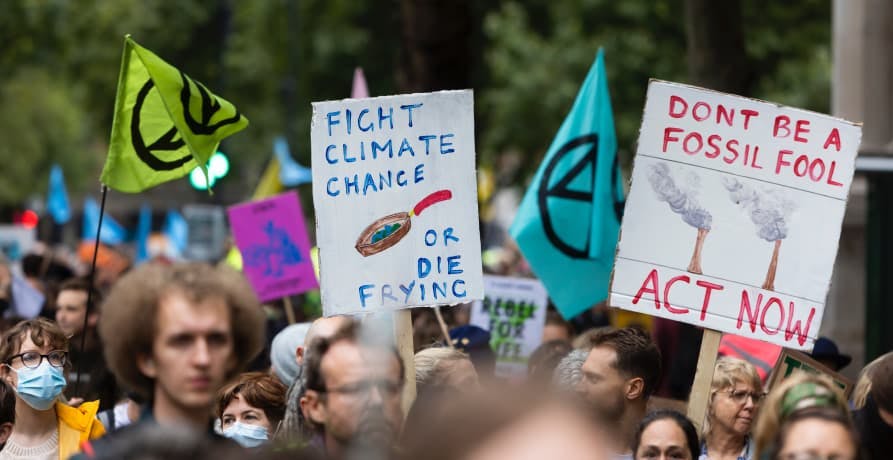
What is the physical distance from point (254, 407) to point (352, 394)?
221cm

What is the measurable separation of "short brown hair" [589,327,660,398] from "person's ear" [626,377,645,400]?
0.01m

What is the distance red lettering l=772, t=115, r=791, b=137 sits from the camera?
20.0ft

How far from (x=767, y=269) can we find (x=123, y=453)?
3.25 metres

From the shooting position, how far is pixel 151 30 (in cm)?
3391

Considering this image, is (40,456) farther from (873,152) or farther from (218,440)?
(873,152)

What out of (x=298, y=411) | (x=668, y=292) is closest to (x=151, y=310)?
(x=298, y=411)

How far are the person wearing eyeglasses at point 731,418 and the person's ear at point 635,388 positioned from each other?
0.88 feet

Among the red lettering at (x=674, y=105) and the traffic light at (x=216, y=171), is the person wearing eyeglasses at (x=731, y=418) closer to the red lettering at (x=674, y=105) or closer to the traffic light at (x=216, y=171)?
the red lettering at (x=674, y=105)

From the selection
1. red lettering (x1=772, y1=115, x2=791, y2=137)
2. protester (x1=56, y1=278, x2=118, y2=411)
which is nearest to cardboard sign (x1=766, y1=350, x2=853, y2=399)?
red lettering (x1=772, y1=115, x2=791, y2=137)

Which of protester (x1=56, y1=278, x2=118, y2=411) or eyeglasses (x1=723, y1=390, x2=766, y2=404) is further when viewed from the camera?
protester (x1=56, y1=278, x2=118, y2=411)

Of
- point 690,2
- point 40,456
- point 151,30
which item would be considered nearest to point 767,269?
point 40,456

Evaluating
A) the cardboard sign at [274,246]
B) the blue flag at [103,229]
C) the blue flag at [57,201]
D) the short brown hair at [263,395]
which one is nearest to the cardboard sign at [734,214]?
the short brown hair at [263,395]

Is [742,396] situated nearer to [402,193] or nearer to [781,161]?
[781,161]

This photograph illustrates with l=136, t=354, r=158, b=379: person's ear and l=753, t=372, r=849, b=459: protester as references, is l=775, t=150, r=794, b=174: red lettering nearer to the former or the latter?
l=753, t=372, r=849, b=459: protester
